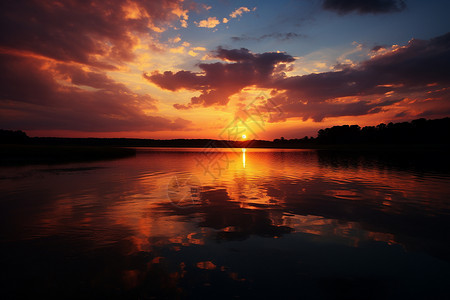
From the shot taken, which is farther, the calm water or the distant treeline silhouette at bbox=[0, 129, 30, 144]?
the distant treeline silhouette at bbox=[0, 129, 30, 144]

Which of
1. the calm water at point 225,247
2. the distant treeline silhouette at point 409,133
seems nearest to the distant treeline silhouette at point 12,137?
the calm water at point 225,247

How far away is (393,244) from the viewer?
904 centimetres

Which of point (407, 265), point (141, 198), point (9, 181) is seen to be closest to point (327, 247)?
point (407, 265)

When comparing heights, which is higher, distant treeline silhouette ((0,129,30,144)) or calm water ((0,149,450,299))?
distant treeline silhouette ((0,129,30,144))

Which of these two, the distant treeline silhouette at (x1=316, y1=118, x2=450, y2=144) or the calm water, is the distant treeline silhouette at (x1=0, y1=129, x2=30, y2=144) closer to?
the calm water

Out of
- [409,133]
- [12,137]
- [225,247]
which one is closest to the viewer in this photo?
[225,247]

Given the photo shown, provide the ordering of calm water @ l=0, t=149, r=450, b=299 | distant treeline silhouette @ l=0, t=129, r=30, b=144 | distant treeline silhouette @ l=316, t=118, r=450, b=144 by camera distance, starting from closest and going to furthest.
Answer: calm water @ l=0, t=149, r=450, b=299
distant treeline silhouette @ l=0, t=129, r=30, b=144
distant treeline silhouette @ l=316, t=118, r=450, b=144

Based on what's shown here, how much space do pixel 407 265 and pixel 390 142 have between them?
19334cm

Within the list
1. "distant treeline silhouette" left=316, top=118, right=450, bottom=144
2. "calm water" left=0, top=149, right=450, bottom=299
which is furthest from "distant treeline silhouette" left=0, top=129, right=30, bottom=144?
"distant treeline silhouette" left=316, top=118, right=450, bottom=144

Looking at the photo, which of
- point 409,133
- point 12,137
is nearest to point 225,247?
point 12,137

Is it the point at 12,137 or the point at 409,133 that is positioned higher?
the point at 409,133

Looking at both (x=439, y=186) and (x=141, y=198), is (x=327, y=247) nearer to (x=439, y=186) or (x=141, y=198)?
(x=141, y=198)

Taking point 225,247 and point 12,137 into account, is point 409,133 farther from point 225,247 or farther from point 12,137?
point 12,137

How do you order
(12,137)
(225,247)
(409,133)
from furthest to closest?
(409,133) → (12,137) → (225,247)
